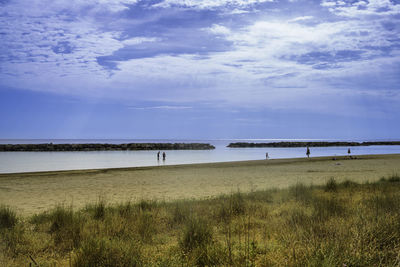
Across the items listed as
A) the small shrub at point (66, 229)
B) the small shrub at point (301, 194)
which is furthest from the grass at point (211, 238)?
the small shrub at point (301, 194)

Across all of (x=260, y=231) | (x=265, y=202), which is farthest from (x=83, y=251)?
(x=265, y=202)

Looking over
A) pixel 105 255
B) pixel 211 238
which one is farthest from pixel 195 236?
pixel 105 255

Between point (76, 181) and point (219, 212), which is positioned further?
point (76, 181)

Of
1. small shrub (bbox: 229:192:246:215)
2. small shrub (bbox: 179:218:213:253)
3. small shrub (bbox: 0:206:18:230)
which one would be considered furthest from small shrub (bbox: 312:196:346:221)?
small shrub (bbox: 0:206:18:230)

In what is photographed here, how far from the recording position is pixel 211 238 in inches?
235

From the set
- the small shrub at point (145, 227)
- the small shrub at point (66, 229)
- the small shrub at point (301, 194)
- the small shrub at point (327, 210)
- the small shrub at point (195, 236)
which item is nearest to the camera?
the small shrub at point (195, 236)

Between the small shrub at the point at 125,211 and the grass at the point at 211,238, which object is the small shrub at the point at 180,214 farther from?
the small shrub at the point at 125,211

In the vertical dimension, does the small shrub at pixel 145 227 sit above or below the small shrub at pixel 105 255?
below

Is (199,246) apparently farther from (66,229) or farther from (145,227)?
(66,229)

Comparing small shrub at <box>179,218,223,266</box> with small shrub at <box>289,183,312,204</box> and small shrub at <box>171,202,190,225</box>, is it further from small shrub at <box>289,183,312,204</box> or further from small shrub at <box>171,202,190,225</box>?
small shrub at <box>289,183,312,204</box>

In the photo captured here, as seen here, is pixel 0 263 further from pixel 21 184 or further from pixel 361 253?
pixel 21 184

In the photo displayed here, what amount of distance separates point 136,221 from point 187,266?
3.04m

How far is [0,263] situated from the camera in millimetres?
4824

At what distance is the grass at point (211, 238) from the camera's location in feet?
15.6
